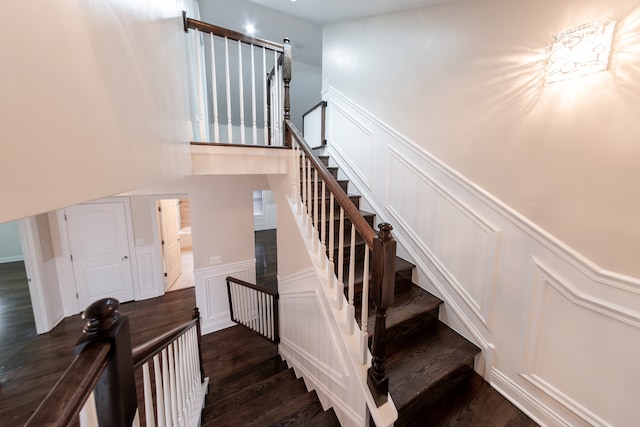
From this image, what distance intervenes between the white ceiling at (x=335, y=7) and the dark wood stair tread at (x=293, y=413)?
337cm

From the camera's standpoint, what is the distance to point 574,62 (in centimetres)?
125

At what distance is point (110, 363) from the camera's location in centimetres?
59

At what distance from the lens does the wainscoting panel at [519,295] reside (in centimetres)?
117

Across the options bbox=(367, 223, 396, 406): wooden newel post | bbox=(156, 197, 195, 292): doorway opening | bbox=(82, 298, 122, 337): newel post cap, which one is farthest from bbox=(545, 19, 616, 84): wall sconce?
bbox=(156, 197, 195, 292): doorway opening

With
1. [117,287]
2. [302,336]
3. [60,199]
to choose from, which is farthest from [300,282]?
[117,287]

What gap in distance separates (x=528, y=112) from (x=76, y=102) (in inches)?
83.7

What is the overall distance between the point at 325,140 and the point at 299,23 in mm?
1674

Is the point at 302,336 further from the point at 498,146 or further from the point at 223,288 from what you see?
the point at 498,146

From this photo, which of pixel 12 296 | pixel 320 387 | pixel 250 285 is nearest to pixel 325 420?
pixel 320 387

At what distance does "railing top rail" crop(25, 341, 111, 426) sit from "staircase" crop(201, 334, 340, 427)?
5.19 ft

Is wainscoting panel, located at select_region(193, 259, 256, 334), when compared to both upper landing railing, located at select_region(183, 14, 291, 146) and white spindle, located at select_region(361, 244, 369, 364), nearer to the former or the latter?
upper landing railing, located at select_region(183, 14, 291, 146)

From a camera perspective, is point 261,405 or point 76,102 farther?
point 261,405

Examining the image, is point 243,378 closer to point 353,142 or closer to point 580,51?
point 353,142

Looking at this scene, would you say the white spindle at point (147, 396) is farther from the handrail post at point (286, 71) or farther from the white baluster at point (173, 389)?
the handrail post at point (286, 71)
